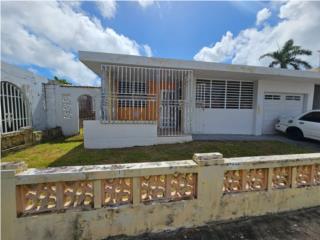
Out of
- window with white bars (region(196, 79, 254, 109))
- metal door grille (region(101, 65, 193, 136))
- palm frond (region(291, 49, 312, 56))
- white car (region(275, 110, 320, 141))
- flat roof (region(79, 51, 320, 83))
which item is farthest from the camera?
palm frond (region(291, 49, 312, 56))

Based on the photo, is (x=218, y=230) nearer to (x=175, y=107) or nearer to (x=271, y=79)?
(x=175, y=107)

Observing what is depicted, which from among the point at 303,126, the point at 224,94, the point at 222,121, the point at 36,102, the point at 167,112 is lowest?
the point at 303,126

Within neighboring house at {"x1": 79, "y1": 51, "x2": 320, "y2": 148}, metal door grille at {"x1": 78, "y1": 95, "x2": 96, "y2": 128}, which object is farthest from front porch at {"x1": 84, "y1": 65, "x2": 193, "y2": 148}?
metal door grille at {"x1": 78, "y1": 95, "x2": 96, "y2": 128}

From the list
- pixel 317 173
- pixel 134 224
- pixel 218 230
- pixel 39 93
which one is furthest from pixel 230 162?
pixel 39 93

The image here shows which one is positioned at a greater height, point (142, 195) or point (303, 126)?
point (303, 126)

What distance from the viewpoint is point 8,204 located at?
1770mm

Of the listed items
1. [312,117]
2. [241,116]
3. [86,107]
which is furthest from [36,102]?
[312,117]

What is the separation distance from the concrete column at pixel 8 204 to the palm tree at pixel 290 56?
20277mm

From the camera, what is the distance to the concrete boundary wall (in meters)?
1.84

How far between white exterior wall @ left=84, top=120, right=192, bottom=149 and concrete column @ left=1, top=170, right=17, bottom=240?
15.7 ft

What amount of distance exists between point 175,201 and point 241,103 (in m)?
8.12

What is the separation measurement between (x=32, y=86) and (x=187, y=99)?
319 inches

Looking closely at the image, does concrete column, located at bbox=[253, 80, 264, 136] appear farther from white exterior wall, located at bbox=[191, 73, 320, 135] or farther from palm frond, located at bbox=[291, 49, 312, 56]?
palm frond, located at bbox=[291, 49, 312, 56]

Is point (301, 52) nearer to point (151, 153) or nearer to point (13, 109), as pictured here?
point (151, 153)
